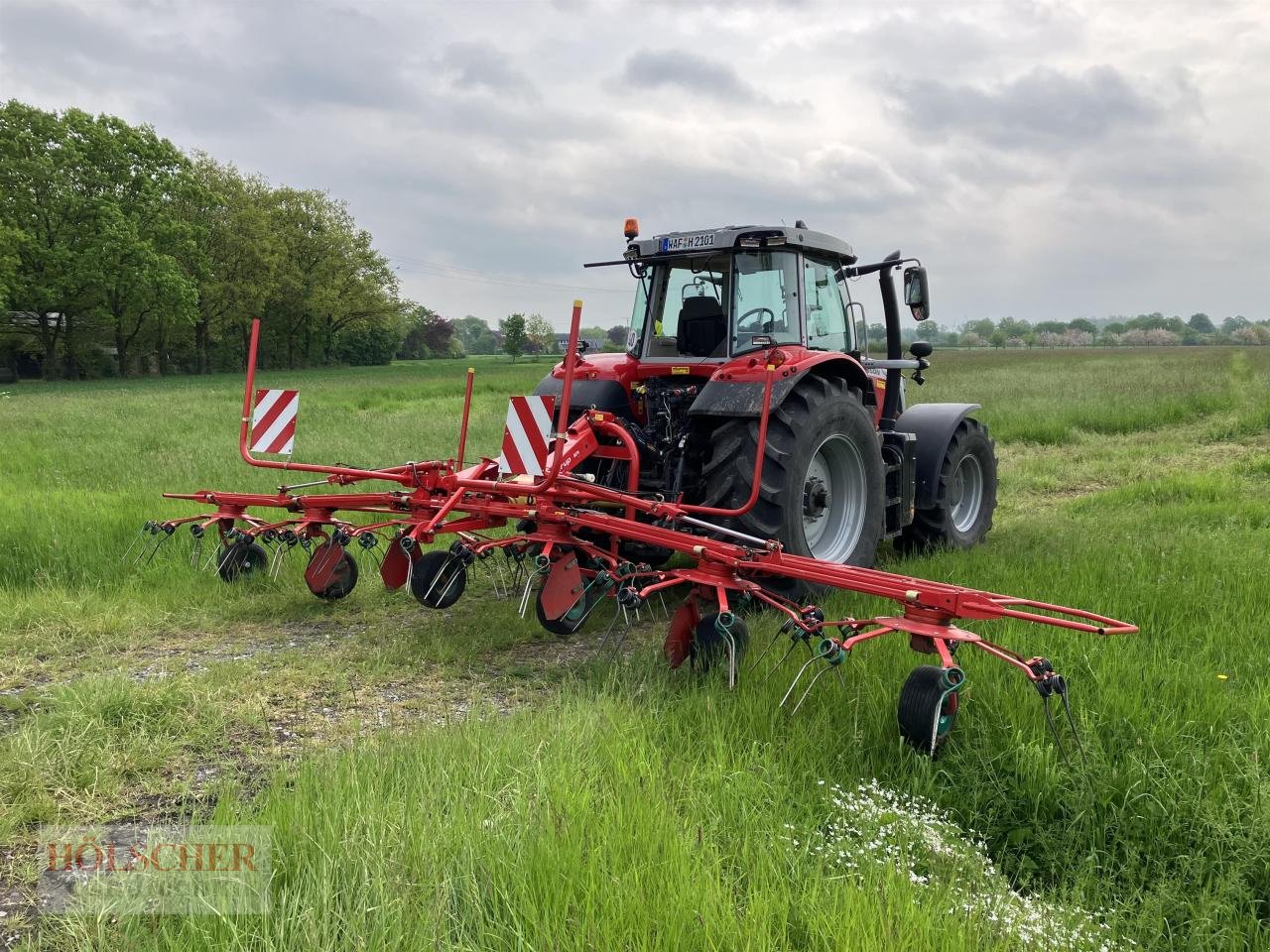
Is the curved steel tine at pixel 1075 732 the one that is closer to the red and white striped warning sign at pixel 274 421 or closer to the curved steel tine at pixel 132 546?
the red and white striped warning sign at pixel 274 421

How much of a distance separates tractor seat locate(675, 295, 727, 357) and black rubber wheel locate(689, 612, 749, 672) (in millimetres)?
2353

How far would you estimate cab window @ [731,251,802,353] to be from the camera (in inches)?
202

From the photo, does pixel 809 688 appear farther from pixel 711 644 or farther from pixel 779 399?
pixel 779 399

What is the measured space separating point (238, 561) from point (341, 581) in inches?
28.7

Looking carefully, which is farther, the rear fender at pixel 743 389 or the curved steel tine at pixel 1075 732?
the rear fender at pixel 743 389

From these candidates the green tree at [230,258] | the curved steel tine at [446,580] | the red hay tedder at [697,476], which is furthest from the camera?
the green tree at [230,258]

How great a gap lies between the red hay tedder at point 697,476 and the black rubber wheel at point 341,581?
12mm

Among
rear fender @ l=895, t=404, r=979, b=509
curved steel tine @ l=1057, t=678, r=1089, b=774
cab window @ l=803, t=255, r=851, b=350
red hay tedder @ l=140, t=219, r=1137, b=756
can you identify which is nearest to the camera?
curved steel tine @ l=1057, t=678, r=1089, b=774

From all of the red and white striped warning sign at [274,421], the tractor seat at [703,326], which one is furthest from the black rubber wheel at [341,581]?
the tractor seat at [703,326]

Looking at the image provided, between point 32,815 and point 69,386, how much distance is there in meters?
35.2

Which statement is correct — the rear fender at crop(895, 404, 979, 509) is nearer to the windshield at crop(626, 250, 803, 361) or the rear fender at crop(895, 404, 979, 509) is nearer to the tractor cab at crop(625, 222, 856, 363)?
the tractor cab at crop(625, 222, 856, 363)

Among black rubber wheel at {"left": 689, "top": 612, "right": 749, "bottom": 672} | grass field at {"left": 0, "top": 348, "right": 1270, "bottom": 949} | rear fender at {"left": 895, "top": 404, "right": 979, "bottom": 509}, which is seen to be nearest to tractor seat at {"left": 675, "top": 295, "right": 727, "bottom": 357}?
rear fender at {"left": 895, "top": 404, "right": 979, "bottom": 509}

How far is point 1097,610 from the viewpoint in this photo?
12.8 feet

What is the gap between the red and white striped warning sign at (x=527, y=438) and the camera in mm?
4328
